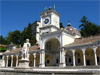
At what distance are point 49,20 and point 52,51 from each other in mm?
10538

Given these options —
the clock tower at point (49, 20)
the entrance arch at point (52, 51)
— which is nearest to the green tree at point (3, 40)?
the clock tower at point (49, 20)

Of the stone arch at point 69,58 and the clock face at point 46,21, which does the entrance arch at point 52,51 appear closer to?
the stone arch at point 69,58

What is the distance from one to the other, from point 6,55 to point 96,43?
32.7 meters

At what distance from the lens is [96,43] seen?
2466 cm

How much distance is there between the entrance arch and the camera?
36.2 metres

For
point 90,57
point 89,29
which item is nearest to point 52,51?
point 90,57

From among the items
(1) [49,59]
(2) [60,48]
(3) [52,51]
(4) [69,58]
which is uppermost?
(2) [60,48]

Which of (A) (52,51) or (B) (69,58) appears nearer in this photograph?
(B) (69,58)

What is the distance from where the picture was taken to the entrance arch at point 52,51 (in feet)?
119

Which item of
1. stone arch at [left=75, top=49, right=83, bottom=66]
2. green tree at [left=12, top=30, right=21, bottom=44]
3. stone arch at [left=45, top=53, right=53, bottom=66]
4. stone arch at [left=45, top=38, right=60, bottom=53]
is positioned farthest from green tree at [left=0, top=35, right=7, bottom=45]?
stone arch at [left=75, top=49, right=83, bottom=66]

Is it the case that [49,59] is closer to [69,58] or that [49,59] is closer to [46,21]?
[69,58]

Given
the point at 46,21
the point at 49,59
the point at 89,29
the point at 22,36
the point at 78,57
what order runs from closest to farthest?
the point at 78,57
the point at 49,59
the point at 46,21
the point at 89,29
the point at 22,36

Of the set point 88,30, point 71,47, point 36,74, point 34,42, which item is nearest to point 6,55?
point 34,42

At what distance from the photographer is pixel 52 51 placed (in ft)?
121
